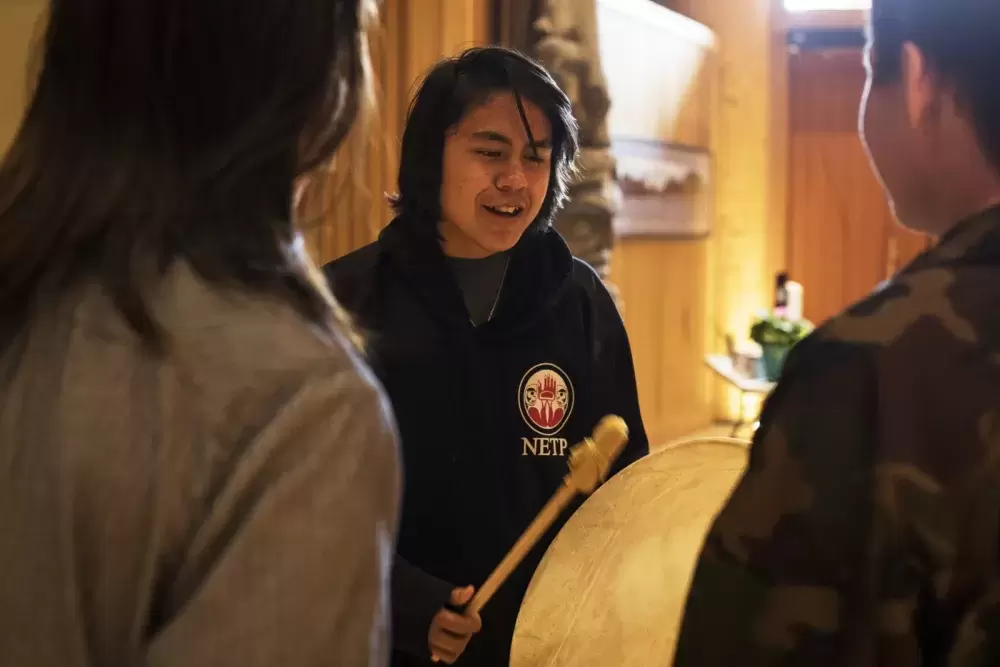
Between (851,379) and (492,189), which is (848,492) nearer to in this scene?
(851,379)

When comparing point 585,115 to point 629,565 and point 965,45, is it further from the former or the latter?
point 965,45

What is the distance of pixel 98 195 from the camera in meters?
0.54

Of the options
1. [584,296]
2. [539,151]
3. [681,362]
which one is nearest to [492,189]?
[539,151]

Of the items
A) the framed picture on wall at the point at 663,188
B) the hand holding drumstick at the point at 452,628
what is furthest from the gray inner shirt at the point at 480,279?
the framed picture on wall at the point at 663,188

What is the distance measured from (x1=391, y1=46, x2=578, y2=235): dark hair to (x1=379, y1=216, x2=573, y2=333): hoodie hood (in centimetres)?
3

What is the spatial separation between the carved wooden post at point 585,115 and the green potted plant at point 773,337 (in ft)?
2.78

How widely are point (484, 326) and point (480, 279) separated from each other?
85 millimetres

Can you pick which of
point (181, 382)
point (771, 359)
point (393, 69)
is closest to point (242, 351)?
point (181, 382)

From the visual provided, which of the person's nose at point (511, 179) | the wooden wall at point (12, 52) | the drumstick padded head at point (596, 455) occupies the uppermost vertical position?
the wooden wall at point (12, 52)

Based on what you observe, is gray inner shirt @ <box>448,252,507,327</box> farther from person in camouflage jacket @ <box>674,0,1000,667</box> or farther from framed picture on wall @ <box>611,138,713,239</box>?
framed picture on wall @ <box>611,138,713,239</box>

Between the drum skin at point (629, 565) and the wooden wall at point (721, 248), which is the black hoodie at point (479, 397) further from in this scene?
the wooden wall at point (721, 248)

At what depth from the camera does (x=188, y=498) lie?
1.62ft

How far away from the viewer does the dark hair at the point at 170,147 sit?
0.53 m

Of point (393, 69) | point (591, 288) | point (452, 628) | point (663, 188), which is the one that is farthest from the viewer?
point (663, 188)
